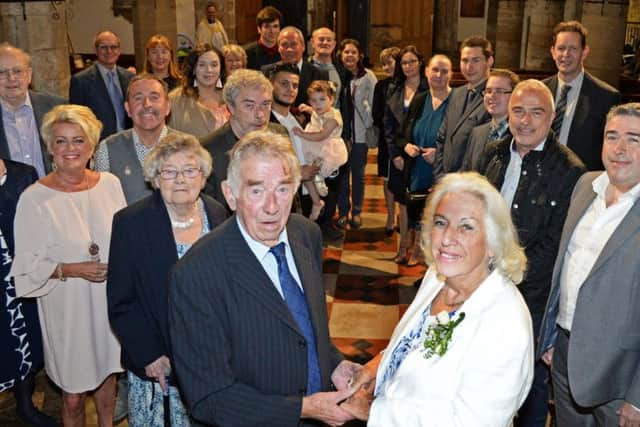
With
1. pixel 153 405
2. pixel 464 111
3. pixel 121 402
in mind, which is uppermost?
pixel 464 111

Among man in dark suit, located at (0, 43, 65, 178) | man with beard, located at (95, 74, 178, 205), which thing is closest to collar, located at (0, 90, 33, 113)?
man in dark suit, located at (0, 43, 65, 178)

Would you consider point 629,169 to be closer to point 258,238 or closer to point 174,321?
point 258,238

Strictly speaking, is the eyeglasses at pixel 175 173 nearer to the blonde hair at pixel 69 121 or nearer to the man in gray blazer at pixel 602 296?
the blonde hair at pixel 69 121

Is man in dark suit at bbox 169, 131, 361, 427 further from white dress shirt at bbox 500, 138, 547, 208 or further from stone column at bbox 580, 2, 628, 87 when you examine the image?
stone column at bbox 580, 2, 628, 87

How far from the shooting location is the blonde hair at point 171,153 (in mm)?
2900

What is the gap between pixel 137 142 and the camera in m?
3.78

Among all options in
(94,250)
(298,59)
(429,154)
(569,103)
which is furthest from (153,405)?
(298,59)

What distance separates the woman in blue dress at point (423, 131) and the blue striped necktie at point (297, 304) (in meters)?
3.32

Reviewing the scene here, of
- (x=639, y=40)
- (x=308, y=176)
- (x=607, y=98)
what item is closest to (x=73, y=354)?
(x=308, y=176)

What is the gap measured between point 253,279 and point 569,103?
11.6 feet

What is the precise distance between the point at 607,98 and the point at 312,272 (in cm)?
337

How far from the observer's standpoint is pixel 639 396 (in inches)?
102

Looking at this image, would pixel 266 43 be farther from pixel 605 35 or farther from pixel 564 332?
pixel 564 332

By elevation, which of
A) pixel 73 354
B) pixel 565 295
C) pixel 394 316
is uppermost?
pixel 565 295
